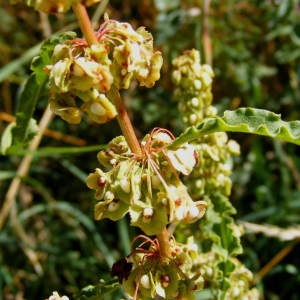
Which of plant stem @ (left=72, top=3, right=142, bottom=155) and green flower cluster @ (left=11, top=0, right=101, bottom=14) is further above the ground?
Answer: green flower cluster @ (left=11, top=0, right=101, bottom=14)

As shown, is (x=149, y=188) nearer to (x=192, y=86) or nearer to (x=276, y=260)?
(x=192, y=86)

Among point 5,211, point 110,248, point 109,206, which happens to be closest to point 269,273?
point 110,248

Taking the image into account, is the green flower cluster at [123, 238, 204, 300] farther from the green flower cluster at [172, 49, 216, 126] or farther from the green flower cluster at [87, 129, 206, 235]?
the green flower cluster at [172, 49, 216, 126]

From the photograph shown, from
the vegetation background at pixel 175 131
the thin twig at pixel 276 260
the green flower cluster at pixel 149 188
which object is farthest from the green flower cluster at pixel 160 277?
the thin twig at pixel 276 260

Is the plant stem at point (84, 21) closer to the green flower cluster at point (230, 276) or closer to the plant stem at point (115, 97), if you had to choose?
the plant stem at point (115, 97)

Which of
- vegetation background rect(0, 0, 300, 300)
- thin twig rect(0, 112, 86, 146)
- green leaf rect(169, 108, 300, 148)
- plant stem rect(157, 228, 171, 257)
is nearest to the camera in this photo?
green leaf rect(169, 108, 300, 148)

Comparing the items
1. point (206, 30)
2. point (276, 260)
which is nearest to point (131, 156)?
point (276, 260)

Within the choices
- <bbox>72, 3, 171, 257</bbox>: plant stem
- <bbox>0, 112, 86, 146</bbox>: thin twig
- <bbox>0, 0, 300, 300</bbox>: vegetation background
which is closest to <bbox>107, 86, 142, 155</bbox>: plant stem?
<bbox>72, 3, 171, 257</bbox>: plant stem
